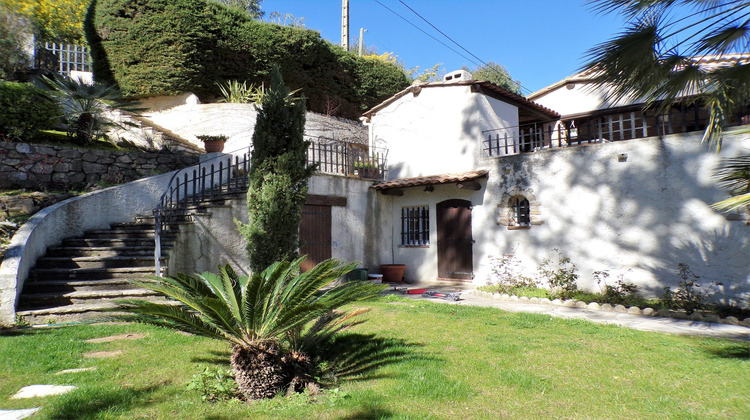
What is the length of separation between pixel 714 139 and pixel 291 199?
682 centimetres

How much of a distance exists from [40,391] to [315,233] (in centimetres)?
709

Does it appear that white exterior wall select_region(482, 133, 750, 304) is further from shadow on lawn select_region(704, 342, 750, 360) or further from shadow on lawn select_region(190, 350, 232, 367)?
shadow on lawn select_region(190, 350, 232, 367)

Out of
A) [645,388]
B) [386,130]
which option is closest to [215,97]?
[386,130]

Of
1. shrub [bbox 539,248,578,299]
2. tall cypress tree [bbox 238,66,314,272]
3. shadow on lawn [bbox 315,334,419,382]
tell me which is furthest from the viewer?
shrub [bbox 539,248,578,299]

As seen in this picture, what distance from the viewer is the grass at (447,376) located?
10.1 feet

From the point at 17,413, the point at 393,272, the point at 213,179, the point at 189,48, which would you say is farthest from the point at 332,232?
the point at 189,48

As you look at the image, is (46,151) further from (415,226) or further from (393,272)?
(415,226)

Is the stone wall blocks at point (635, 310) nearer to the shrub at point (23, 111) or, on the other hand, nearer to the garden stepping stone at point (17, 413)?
the garden stepping stone at point (17, 413)

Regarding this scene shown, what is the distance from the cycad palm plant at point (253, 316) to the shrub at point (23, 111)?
8159 millimetres

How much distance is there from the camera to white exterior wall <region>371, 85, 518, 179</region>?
10.9 m

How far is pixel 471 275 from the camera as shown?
10414 mm

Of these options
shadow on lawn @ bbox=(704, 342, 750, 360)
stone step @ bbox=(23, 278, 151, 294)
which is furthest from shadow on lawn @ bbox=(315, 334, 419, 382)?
stone step @ bbox=(23, 278, 151, 294)

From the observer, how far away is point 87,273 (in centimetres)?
697

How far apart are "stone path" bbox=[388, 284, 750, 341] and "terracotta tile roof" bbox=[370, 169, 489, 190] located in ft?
9.07
